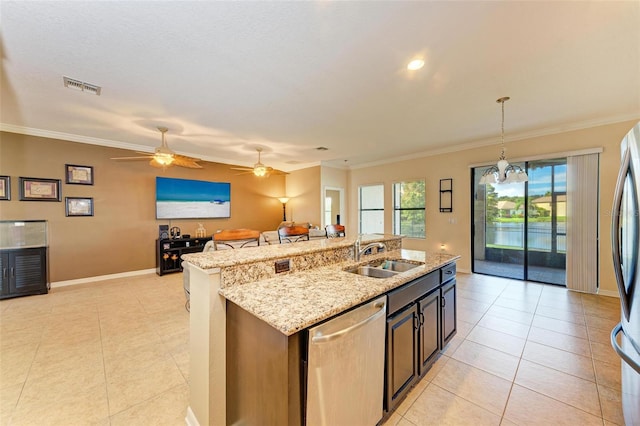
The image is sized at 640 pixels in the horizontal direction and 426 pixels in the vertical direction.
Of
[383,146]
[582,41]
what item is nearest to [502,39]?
[582,41]

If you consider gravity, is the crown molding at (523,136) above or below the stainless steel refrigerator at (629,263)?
above

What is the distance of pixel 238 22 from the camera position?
1815 millimetres

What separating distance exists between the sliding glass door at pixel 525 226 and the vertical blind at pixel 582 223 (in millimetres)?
163

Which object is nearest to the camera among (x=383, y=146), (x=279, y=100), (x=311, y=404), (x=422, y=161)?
(x=311, y=404)

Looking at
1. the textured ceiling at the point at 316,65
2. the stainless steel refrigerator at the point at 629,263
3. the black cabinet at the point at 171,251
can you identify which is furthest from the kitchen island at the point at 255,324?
the black cabinet at the point at 171,251

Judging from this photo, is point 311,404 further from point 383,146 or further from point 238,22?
point 383,146

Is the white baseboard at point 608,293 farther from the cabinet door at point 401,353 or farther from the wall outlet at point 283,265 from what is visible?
the wall outlet at point 283,265

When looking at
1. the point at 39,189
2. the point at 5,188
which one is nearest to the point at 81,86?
the point at 39,189

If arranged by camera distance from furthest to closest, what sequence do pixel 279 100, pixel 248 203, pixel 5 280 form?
pixel 248 203
pixel 5 280
pixel 279 100

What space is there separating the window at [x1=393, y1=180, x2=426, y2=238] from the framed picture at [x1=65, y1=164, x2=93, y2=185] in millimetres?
6856

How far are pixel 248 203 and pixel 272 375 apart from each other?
6274 mm

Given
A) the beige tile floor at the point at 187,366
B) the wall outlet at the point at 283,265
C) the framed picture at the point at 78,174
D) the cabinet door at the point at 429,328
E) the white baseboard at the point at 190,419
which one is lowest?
the beige tile floor at the point at 187,366

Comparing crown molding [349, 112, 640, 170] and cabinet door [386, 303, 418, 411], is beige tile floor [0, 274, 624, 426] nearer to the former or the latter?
cabinet door [386, 303, 418, 411]

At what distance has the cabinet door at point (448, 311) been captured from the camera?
218cm
